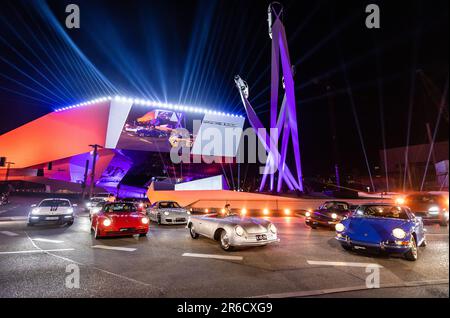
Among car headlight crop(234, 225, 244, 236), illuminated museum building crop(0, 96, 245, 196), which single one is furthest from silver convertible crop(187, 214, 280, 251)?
illuminated museum building crop(0, 96, 245, 196)

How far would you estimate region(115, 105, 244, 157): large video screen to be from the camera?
44906 mm

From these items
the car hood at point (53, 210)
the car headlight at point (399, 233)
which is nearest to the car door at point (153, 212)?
the car hood at point (53, 210)

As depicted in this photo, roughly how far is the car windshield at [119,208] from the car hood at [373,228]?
8229 millimetres

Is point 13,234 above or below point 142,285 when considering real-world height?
below

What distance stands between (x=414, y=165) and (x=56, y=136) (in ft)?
223

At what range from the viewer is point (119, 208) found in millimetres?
10375

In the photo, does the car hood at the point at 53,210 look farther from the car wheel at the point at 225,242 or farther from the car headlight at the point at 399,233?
the car headlight at the point at 399,233

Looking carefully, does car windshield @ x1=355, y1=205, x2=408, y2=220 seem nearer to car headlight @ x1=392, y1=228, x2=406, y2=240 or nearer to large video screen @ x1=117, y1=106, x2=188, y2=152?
car headlight @ x1=392, y1=228, x2=406, y2=240

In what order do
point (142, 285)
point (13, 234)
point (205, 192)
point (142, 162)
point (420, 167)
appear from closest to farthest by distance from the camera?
point (142, 285) < point (13, 234) < point (205, 192) < point (420, 167) < point (142, 162)

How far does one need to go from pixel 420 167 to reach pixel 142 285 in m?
53.3

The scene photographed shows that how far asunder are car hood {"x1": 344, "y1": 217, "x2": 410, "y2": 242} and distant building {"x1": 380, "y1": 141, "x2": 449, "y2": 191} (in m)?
35.5
